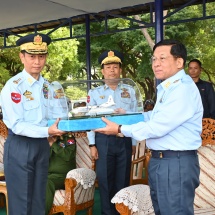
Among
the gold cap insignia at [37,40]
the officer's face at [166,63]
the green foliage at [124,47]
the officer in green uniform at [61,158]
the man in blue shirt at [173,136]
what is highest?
the green foliage at [124,47]

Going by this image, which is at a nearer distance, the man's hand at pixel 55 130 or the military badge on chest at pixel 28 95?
the man's hand at pixel 55 130

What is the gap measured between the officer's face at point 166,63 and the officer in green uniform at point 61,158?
1899 mm

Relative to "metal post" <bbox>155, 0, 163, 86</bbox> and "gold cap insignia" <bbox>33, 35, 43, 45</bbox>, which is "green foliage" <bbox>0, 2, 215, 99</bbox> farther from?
"gold cap insignia" <bbox>33, 35, 43, 45</bbox>

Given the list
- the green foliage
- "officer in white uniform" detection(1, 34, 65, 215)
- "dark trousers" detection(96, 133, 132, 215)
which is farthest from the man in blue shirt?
the green foliage

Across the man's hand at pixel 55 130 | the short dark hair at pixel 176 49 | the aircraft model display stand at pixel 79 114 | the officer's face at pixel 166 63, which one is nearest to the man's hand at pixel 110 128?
the aircraft model display stand at pixel 79 114

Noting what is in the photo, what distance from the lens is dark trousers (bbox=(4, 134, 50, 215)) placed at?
2.96 metres

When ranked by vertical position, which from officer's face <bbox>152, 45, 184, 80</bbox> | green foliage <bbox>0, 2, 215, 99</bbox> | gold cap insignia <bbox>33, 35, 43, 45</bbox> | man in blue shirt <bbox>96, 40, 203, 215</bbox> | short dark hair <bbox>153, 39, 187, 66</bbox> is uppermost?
green foliage <bbox>0, 2, 215, 99</bbox>

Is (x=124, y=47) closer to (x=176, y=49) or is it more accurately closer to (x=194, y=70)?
(x=194, y=70)

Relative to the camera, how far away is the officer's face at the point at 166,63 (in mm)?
2479

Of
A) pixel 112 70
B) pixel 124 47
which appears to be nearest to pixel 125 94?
pixel 112 70

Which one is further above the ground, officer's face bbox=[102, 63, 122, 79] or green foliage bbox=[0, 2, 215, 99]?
green foliage bbox=[0, 2, 215, 99]

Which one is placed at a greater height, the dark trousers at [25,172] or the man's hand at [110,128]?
the man's hand at [110,128]

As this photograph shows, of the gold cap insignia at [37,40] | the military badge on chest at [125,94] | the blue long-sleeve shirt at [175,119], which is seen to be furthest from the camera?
the military badge on chest at [125,94]

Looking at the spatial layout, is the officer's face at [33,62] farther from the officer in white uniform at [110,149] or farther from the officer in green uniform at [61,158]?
the officer in green uniform at [61,158]
